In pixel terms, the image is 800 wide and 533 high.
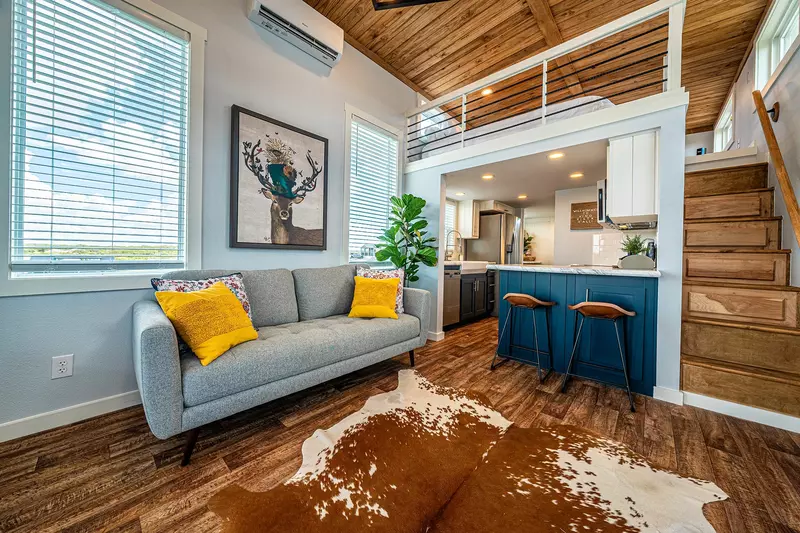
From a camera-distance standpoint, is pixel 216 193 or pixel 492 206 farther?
pixel 492 206

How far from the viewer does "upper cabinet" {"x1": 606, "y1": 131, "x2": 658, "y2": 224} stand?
94.3 inches

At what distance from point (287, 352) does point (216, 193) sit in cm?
151

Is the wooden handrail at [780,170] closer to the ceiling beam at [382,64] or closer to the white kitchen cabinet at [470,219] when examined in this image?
the white kitchen cabinet at [470,219]

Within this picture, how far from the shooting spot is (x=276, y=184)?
107 inches

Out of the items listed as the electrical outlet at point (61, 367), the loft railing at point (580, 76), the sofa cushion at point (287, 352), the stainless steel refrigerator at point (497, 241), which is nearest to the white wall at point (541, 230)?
the stainless steel refrigerator at point (497, 241)

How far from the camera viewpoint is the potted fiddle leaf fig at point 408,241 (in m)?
3.56

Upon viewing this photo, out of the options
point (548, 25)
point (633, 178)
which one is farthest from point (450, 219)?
point (633, 178)

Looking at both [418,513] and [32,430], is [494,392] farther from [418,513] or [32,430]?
[32,430]

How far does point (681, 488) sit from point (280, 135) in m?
3.56

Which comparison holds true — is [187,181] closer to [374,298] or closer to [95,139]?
[95,139]

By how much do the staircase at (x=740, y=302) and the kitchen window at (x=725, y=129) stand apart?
2448mm

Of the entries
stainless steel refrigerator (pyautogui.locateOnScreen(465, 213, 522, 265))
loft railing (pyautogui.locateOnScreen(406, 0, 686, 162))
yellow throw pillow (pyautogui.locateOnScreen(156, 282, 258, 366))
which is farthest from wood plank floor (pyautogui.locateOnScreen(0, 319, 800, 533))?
stainless steel refrigerator (pyautogui.locateOnScreen(465, 213, 522, 265))

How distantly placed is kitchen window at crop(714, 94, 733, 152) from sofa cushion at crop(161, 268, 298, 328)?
621 cm

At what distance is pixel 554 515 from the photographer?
1169 mm
